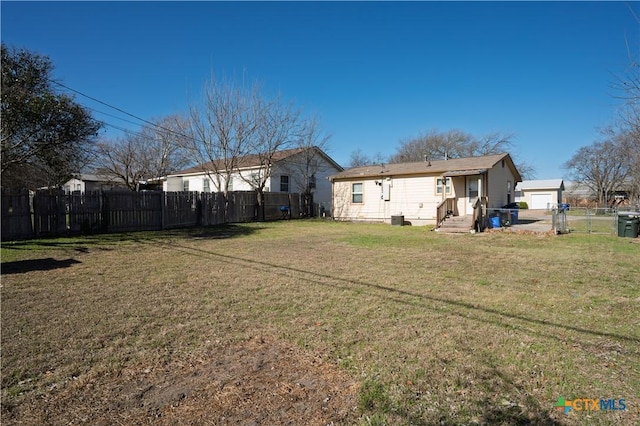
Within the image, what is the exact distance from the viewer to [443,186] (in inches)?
701

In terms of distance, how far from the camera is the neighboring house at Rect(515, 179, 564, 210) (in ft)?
132

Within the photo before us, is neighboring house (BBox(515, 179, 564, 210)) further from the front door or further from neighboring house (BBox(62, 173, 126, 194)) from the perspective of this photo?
Answer: neighboring house (BBox(62, 173, 126, 194))

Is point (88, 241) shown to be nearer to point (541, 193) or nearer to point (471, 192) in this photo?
point (471, 192)

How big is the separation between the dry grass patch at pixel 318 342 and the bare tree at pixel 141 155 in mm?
23738

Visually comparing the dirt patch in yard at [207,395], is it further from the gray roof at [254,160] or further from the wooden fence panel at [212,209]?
the gray roof at [254,160]

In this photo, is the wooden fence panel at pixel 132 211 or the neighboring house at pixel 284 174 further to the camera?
the neighboring house at pixel 284 174

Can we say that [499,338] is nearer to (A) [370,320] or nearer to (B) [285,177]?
(A) [370,320]

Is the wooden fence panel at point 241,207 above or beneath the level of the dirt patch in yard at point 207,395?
above

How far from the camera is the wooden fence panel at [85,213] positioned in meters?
12.4

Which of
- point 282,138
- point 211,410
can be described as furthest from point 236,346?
point 282,138

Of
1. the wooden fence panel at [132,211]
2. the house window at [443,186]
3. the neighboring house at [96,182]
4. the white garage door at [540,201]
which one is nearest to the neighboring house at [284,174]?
the neighboring house at [96,182]

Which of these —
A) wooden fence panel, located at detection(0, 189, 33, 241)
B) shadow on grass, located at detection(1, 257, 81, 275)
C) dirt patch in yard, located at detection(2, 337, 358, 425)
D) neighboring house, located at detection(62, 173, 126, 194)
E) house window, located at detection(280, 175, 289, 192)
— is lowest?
dirt patch in yard, located at detection(2, 337, 358, 425)

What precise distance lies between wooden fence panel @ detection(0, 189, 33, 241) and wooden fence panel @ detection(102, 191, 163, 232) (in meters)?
2.45

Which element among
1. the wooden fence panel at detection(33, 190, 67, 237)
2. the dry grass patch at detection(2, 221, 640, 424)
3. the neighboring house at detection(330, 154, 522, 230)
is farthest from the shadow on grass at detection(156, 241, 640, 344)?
the neighboring house at detection(330, 154, 522, 230)
